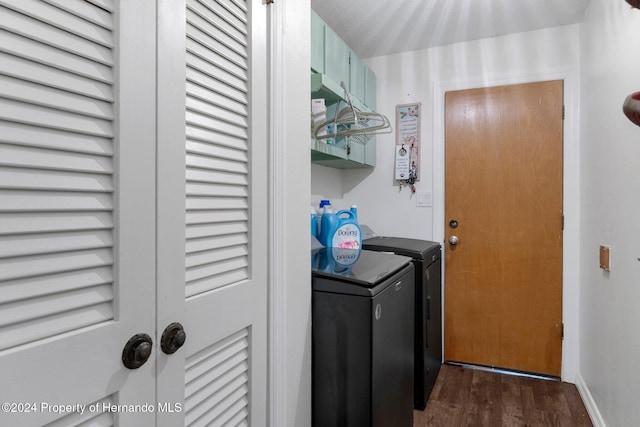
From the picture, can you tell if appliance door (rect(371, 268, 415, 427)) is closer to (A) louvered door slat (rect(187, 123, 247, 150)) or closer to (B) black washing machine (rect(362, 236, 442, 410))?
(B) black washing machine (rect(362, 236, 442, 410))

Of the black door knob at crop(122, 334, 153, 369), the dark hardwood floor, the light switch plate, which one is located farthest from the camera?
the light switch plate

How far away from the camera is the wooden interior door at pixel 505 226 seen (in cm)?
243

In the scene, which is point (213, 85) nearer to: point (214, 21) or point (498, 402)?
point (214, 21)

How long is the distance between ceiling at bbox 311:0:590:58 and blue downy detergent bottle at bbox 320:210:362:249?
130 cm

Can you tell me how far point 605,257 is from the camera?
5.82ft

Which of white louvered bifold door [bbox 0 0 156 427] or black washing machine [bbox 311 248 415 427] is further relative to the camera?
black washing machine [bbox 311 248 415 427]

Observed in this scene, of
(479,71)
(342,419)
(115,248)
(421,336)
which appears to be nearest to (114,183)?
(115,248)

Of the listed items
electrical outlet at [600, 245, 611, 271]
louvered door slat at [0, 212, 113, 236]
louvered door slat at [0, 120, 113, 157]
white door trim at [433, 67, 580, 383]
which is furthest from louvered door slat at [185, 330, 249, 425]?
white door trim at [433, 67, 580, 383]

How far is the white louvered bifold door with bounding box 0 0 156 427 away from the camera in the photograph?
50 centimetres


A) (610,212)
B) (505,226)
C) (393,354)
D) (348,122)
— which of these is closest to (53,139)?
(393,354)

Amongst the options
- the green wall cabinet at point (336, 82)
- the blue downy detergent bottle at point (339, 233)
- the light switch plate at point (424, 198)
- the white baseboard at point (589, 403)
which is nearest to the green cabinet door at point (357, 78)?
the green wall cabinet at point (336, 82)

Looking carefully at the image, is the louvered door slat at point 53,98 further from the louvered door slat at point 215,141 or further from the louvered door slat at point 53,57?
the louvered door slat at point 215,141

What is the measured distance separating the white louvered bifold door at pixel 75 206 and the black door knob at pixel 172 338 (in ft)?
0.13

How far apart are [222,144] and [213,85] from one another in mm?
137
